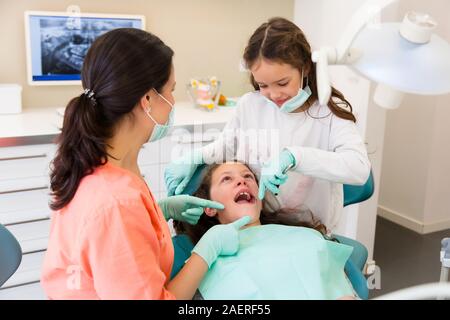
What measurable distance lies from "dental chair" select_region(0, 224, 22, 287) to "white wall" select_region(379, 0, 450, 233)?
103 inches

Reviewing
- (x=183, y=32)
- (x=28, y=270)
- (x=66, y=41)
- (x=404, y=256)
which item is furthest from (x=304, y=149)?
(x=404, y=256)

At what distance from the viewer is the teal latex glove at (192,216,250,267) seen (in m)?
1.28

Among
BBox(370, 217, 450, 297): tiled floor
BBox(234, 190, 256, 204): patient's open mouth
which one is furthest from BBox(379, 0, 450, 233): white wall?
BBox(234, 190, 256, 204): patient's open mouth

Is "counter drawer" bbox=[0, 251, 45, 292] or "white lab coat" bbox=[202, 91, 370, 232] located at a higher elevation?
"white lab coat" bbox=[202, 91, 370, 232]

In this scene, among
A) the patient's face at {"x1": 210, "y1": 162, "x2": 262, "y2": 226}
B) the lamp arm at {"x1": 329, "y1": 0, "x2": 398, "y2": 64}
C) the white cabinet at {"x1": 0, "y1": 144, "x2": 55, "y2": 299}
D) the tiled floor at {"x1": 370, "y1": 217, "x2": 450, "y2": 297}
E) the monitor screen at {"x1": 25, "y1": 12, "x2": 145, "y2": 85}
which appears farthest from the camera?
the tiled floor at {"x1": 370, "y1": 217, "x2": 450, "y2": 297}

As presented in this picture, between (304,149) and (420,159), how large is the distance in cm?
225

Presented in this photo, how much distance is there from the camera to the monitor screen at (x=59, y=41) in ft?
8.52

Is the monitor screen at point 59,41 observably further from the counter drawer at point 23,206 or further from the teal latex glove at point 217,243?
the teal latex glove at point 217,243

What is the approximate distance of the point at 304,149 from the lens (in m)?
1.40

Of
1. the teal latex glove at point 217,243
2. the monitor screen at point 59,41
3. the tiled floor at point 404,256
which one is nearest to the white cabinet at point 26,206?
the monitor screen at point 59,41

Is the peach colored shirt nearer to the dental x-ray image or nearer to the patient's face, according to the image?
the patient's face

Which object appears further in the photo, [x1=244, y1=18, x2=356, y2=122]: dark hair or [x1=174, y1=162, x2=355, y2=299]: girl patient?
[x1=244, y1=18, x2=356, y2=122]: dark hair

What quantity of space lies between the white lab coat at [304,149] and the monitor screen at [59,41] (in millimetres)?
1308
